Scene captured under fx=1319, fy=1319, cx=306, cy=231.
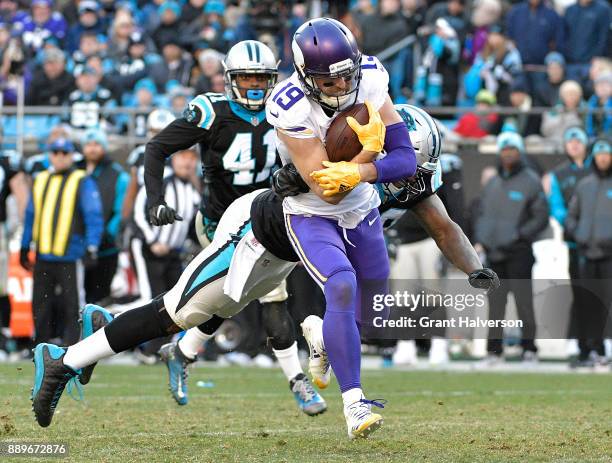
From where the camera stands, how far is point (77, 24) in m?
16.3

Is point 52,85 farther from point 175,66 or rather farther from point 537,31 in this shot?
point 537,31

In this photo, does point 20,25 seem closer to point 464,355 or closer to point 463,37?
point 463,37

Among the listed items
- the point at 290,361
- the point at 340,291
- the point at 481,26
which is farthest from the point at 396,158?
the point at 481,26

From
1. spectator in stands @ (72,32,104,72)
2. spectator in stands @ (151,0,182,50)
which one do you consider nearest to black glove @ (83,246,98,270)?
spectator in stands @ (72,32,104,72)

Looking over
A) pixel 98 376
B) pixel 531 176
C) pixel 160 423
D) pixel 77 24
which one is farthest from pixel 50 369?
pixel 77 24

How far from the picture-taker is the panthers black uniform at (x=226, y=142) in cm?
673

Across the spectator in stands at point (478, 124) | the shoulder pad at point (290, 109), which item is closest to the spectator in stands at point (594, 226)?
the spectator in stands at point (478, 124)

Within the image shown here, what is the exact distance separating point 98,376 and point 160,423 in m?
3.21

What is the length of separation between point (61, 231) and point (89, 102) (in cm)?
337

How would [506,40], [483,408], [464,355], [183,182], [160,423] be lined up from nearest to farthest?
[160,423] → [483,408] → [183,182] → [464,355] → [506,40]

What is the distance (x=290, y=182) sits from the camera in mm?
5258

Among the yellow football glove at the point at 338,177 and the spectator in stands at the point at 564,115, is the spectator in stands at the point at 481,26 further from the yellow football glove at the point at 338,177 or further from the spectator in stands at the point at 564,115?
the yellow football glove at the point at 338,177

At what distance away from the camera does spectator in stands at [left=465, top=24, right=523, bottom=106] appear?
13133 mm

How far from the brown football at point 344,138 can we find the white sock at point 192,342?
1.90 meters
